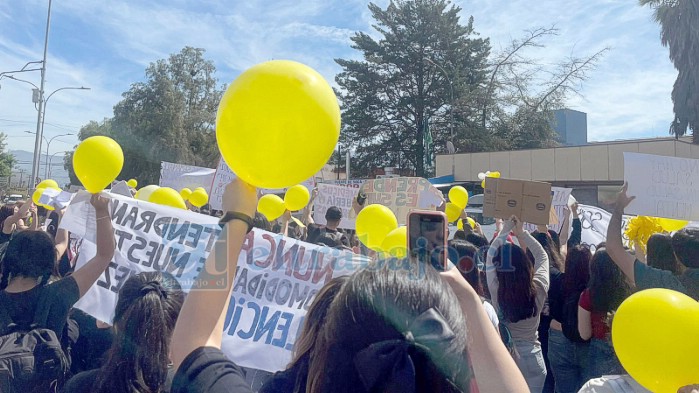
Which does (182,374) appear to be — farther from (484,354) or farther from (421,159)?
(421,159)

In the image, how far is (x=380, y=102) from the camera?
30.9 m

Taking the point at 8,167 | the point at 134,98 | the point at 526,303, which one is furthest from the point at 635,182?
the point at 8,167

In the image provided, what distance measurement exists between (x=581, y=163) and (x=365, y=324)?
2095 centimetres

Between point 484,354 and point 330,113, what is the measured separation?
84 cm

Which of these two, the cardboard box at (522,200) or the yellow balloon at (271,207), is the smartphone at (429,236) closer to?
the cardboard box at (522,200)

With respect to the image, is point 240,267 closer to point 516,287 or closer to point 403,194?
point 516,287

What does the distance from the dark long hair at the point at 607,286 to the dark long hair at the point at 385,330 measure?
2443mm

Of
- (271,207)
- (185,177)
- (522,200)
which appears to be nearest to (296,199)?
(271,207)

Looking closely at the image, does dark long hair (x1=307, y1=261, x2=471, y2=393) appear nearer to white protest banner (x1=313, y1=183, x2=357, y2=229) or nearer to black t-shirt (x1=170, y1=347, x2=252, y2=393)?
black t-shirt (x1=170, y1=347, x2=252, y2=393)

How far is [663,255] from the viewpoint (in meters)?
2.93

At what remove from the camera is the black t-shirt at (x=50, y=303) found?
2.29 metres

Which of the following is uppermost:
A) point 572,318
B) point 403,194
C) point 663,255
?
point 403,194

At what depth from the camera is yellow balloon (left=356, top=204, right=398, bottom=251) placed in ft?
10.1

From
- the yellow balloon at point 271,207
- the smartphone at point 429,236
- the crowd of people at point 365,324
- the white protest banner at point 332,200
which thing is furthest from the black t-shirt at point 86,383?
the white protest banner at point 332,200
